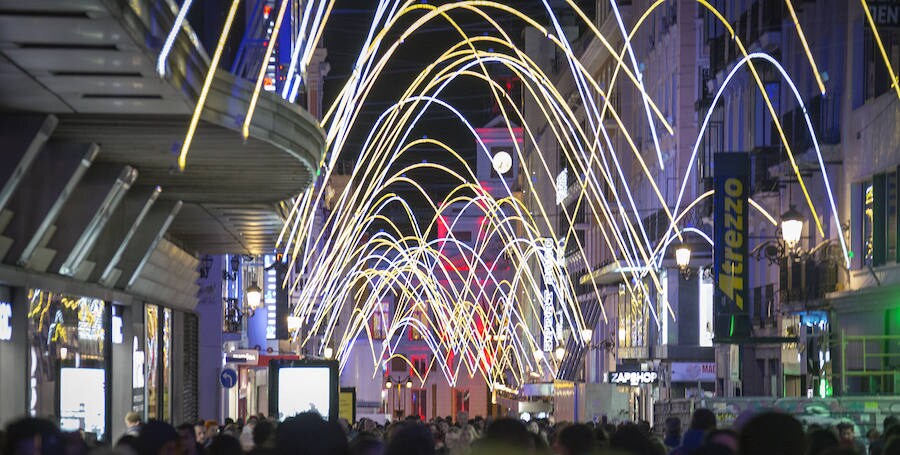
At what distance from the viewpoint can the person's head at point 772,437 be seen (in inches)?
370

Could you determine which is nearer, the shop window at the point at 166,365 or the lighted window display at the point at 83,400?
the lighted window display at the point at 83,400

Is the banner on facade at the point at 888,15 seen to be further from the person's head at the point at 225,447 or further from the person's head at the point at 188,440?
the person's head at the point at 225,447

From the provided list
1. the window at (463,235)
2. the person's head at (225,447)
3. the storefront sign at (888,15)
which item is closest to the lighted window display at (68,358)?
the person's head at (225,447)

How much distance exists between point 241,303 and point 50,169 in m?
35.2

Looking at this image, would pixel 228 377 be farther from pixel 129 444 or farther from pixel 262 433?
pixel 129 444

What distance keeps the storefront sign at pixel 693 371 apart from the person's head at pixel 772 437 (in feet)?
137

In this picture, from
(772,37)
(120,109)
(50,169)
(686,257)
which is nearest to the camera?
(120,109)

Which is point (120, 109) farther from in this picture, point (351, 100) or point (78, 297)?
point (351, 100)

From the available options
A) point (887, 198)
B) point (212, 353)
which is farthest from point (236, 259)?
point (887, 198)

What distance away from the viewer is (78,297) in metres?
23.9

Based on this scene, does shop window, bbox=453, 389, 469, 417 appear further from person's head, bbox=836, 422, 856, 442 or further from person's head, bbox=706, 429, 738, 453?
person's head, bbox=706, 429, 738, 453

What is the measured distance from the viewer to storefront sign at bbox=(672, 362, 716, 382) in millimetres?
50969

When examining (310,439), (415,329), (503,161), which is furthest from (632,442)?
(415,329)

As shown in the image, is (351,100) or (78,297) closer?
(78,297)
